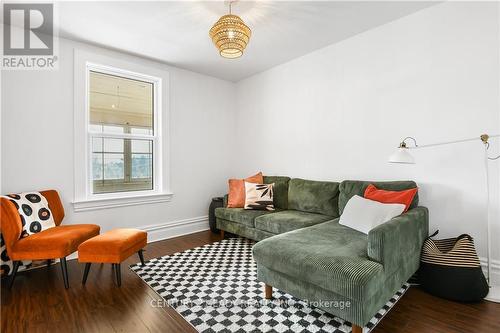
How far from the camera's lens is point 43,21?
2.65 m

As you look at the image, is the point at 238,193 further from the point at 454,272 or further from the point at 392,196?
the point at 454,272

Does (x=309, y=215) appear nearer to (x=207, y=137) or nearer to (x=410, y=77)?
(x=410, y=77)

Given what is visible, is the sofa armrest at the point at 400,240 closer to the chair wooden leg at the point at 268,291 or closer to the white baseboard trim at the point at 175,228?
the chair wooden leg at the point at 268,291

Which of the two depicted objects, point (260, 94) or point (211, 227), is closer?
point (211, 227)

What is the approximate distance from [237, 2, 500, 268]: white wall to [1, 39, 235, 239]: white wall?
1.23 metres

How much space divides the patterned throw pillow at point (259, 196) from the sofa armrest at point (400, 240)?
5.65ft

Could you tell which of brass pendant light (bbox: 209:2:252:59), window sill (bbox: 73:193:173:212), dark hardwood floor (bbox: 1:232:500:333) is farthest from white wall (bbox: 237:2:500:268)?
window sill (bbox: 73:193:173:212)

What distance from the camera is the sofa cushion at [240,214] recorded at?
10.7ft

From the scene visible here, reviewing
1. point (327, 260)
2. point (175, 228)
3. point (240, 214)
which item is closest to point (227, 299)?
point (327, 260)

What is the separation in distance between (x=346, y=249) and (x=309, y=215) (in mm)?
1253

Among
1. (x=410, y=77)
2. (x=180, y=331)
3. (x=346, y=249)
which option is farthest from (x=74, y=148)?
(x=410, y=77)

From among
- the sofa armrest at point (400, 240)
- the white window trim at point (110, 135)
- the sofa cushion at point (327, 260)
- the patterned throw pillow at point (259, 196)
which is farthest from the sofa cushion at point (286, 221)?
the white window trim at point (110, 135)

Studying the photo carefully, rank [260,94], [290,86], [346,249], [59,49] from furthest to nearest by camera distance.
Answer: [260,94] < [290,86] < [59,49] < [346,249]

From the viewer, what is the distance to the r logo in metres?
2.47
